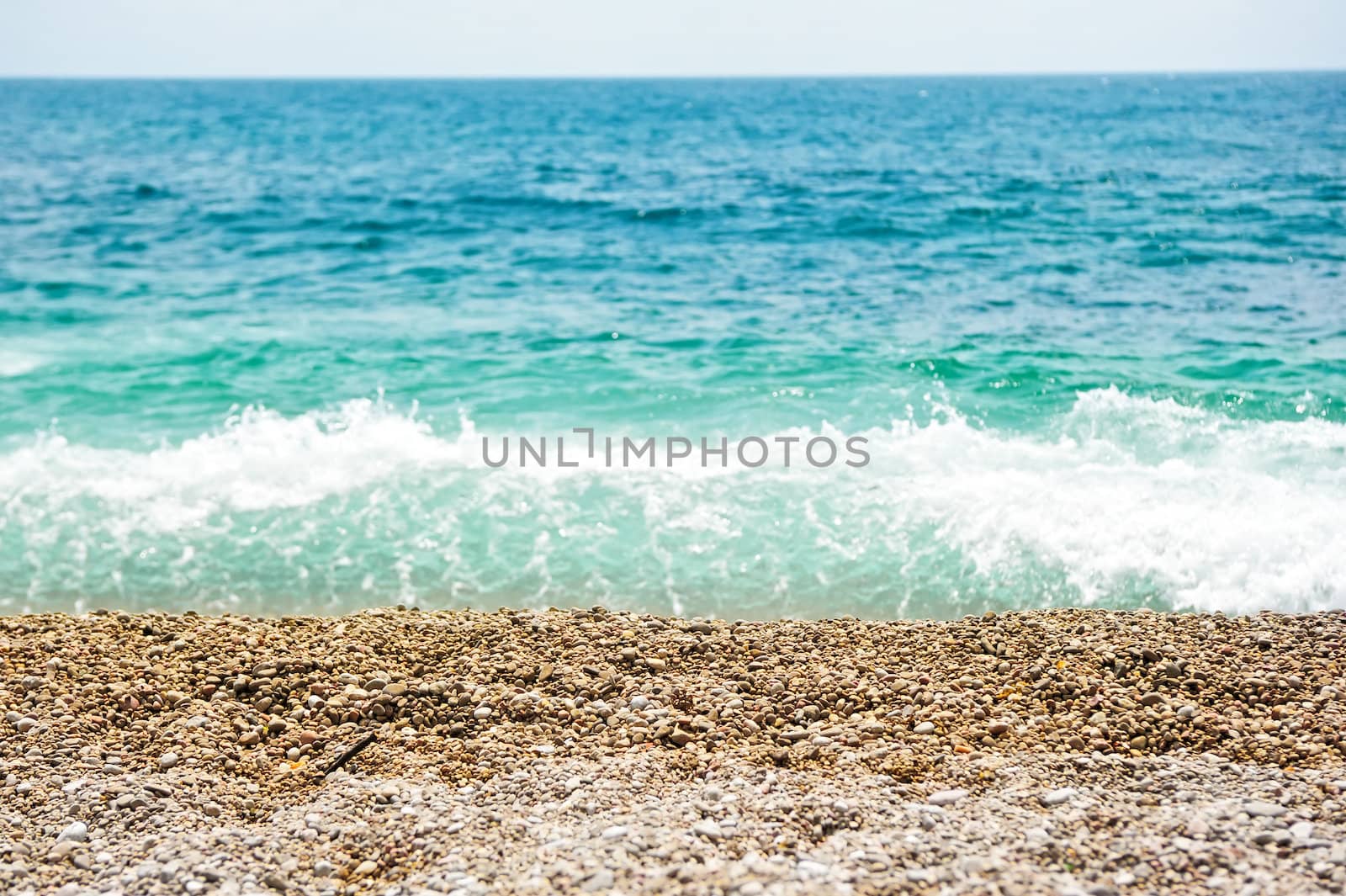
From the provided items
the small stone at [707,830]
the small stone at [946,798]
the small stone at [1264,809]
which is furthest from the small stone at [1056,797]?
the small stone at [707,830]

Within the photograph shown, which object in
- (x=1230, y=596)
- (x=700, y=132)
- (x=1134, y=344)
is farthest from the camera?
(x=700, y=132)

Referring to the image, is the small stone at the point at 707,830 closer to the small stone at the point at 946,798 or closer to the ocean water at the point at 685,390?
the small stone at the point at 946,798

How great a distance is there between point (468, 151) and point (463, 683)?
33.7 m

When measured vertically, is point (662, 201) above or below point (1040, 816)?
above

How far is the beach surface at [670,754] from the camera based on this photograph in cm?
446

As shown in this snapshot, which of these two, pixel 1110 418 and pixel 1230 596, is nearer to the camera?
pixel 1230 596

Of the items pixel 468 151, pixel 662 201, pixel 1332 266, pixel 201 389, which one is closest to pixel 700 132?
pixel 468 151

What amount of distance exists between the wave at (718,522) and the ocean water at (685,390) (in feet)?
0.12

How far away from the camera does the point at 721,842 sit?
458 cm

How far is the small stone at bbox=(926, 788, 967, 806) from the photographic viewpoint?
16.0ft

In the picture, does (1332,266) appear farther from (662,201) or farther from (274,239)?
(274,239)

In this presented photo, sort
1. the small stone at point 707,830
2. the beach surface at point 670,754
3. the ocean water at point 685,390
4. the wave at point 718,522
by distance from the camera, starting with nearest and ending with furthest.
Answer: the beach surface at point 670,754
the small stone at point 707,830
the wave at point 718,522
the ocean water at point 685,390

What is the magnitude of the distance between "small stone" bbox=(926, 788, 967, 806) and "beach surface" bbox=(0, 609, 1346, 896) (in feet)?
0.06

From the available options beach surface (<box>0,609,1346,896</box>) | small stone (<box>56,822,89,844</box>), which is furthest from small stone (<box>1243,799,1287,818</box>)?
small stone (<box>56,822,89,844</box>)
